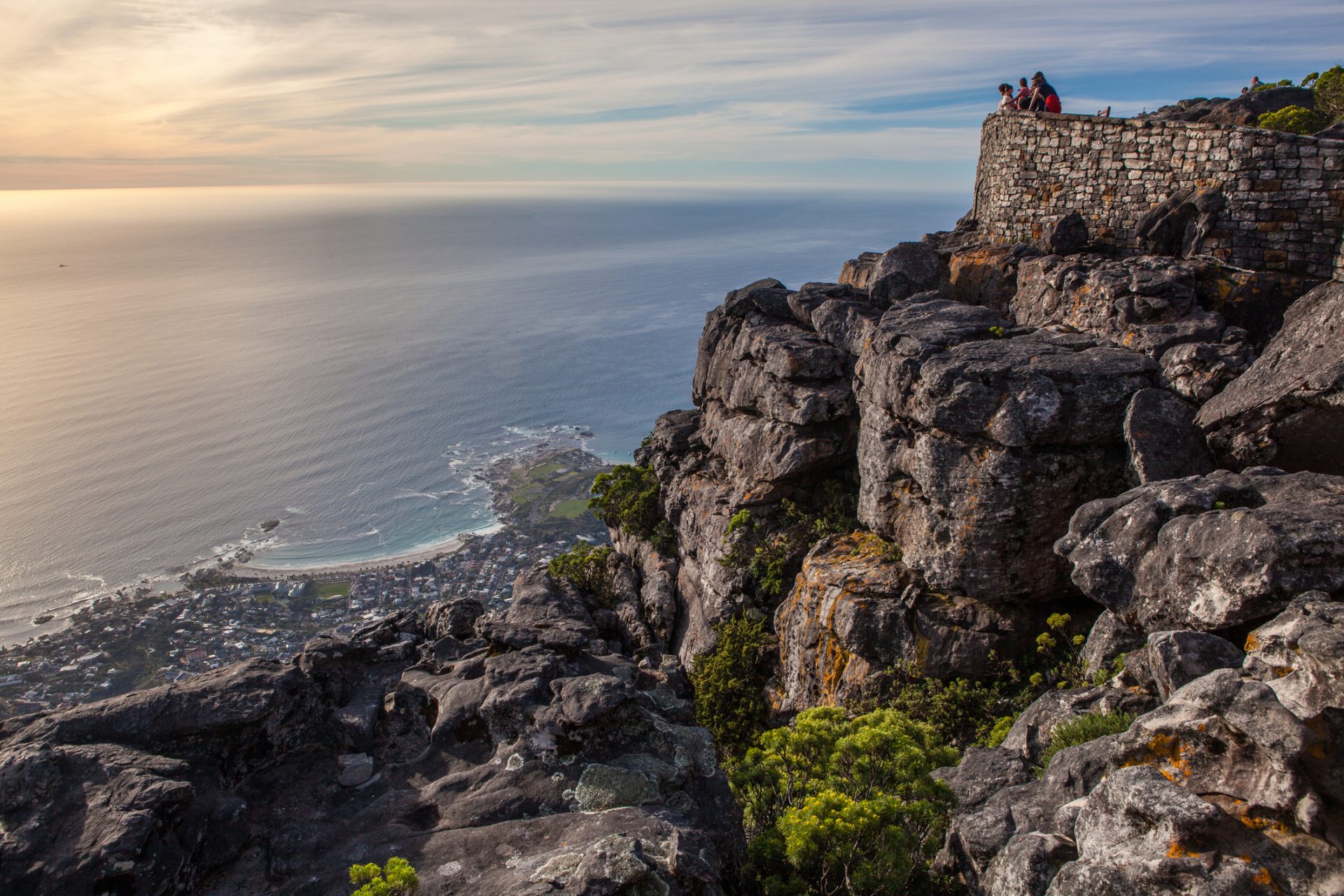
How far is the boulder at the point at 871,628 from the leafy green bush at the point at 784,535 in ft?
6.01

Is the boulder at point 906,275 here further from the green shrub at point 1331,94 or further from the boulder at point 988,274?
the green shrub at point 1331,94

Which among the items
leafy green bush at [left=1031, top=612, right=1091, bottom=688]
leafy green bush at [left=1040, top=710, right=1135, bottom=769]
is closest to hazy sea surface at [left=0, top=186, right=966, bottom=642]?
leafy green bush at [left=1031, top=612, right=1091, bottom=688]

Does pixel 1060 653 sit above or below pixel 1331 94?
below

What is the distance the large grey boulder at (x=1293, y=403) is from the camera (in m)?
14.9

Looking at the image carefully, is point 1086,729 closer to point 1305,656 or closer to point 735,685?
point 1305,656

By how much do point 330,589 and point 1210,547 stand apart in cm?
6077

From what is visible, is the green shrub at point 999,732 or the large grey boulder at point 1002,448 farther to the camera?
the large grey boulder at point 1002,448

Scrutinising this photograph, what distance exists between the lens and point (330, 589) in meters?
60.0

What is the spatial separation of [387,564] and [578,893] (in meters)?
61.6

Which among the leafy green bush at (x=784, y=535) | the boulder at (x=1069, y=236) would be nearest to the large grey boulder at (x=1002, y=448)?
the leafy green bush at (x=784, y=535)

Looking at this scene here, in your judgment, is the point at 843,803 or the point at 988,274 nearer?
the point at 843,803

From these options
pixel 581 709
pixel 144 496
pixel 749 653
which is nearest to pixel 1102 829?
pixel 581 709

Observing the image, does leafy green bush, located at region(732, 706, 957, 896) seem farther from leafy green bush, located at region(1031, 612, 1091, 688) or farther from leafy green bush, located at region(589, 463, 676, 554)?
leafy green bush, located at region(589, 463, 676, 554)

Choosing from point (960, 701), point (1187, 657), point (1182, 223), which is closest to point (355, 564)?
point (960, 701)
